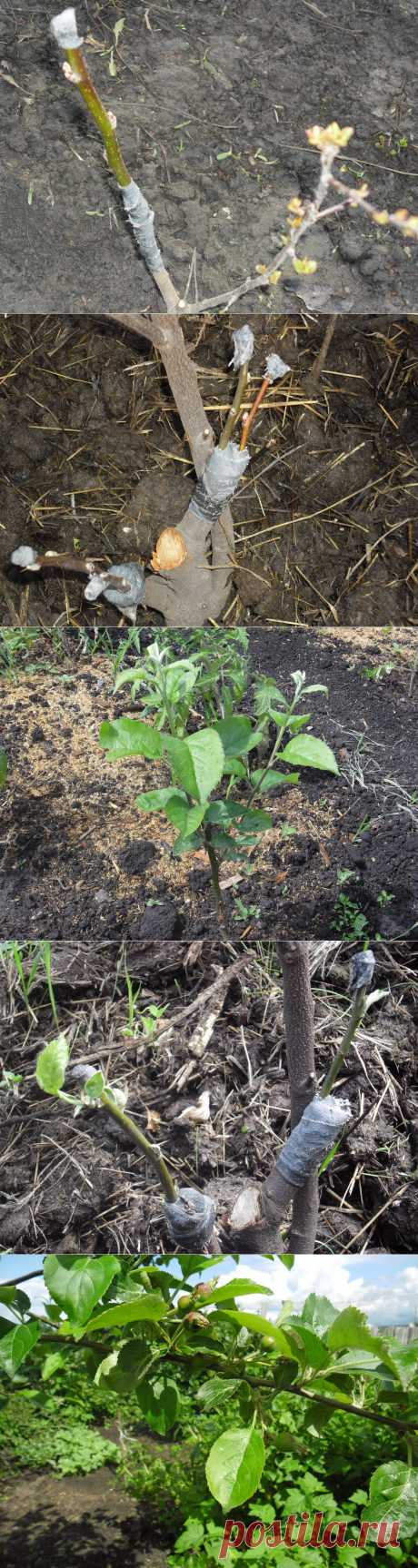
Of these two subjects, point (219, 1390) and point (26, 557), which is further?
point (26, 557)

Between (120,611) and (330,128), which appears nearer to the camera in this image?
(120,611)

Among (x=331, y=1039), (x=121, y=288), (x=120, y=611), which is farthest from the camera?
(x=121, y=288)

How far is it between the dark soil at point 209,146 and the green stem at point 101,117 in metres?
0.03

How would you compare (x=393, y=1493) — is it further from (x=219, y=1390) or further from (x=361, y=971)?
(x=361, y=971)

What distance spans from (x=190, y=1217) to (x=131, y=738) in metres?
0.40

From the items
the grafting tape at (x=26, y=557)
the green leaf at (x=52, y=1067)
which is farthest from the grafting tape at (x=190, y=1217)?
the grafting tape at (x=26, y=557)

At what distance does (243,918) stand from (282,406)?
0.51m

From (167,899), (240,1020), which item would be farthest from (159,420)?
(240,1020)

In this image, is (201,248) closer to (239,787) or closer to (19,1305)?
(239,787)

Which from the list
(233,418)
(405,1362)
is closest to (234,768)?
(233,418)

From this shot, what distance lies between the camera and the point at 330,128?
1.32 m

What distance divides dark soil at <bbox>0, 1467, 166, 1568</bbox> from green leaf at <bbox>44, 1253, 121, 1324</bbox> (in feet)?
0.71

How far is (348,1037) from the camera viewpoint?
35.3 inches

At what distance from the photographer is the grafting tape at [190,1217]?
2.98 ft
